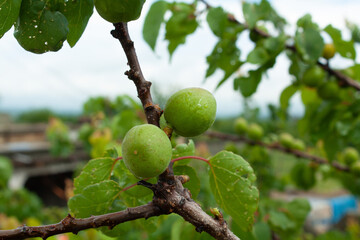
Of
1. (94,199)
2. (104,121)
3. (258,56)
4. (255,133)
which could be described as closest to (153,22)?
(258,56)

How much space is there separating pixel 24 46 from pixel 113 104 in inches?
103

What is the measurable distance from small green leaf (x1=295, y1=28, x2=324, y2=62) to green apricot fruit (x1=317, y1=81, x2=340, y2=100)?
1.07ft

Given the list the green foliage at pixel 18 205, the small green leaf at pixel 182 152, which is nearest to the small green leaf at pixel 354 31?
the small green leaf at pixel 182 152

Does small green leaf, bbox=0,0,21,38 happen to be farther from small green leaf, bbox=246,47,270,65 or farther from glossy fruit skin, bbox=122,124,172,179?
small green leaf, bbox=246,47,270,65

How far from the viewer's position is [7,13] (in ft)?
1.68

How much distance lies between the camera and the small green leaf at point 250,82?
124 centimetres

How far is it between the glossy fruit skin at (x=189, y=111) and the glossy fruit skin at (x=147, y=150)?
2.6 inches

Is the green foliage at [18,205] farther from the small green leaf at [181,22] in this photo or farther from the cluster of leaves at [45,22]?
the cluster of leaves at [45,22]

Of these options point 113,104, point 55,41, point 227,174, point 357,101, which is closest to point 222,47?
point 357,101

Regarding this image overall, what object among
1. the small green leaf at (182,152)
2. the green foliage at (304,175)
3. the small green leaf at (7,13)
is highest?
the small green leaf at (7,13)

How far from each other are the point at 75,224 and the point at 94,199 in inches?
4.4

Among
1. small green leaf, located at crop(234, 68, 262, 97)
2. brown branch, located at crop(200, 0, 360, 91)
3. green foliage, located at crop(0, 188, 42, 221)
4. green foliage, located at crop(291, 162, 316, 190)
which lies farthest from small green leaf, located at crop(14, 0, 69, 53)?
green foliage, located at crop(0, 188, 42, 221)

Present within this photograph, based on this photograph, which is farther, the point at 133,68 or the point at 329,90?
the point at 329,90

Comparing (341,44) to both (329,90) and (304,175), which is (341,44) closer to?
(329,90)
